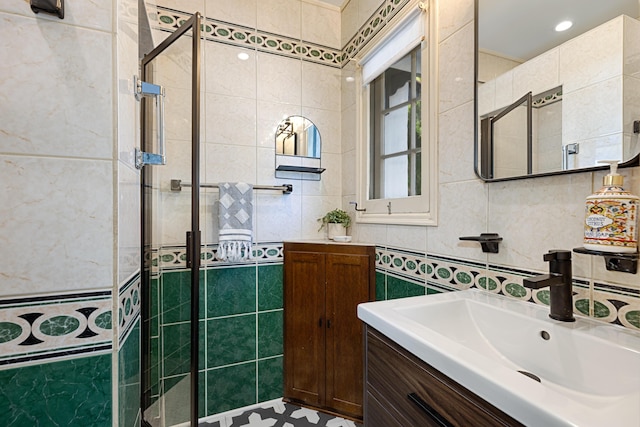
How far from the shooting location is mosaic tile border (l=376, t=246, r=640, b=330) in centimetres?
67

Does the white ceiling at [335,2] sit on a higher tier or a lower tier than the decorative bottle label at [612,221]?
higher

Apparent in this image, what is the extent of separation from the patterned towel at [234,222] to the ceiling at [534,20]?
1.36m

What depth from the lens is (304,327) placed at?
1.72 meters

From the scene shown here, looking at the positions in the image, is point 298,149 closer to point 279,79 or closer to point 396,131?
point 279,79

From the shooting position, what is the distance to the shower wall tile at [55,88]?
1.87 feet

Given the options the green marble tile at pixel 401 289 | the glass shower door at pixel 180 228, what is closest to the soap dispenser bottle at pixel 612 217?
the green marble tile at pixel 401 289

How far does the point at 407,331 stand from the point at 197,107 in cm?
99

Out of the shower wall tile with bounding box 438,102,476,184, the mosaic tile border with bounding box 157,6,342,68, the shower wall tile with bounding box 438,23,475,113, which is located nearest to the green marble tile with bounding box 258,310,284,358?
the shower wall tile with bounding box 438,102,476,184

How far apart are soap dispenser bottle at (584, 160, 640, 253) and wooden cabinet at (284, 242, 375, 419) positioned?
1.02 meters

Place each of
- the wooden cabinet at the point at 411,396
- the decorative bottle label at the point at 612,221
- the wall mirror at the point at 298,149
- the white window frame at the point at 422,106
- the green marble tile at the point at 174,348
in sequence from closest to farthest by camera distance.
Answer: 1. the wooden cabinet at the point at 411,396
2. the decorative bottle label at the point at 612,221
3. the green marble tile at the point at 174,348
4. the white window frame at the point at 422,106
5. the wall mirror at the point at 298,149

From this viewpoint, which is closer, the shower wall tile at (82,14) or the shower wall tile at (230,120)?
the shower wall tile at (82,14)

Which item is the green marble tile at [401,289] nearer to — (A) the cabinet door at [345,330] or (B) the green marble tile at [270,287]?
(A) the cabinet door at [345,330]

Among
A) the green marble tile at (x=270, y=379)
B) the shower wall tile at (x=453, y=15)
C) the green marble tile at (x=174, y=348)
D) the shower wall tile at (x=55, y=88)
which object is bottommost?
the green marble tile at (x=270, y=379)

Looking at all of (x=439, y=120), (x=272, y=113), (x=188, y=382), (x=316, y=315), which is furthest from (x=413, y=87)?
(x=188, y=382)
